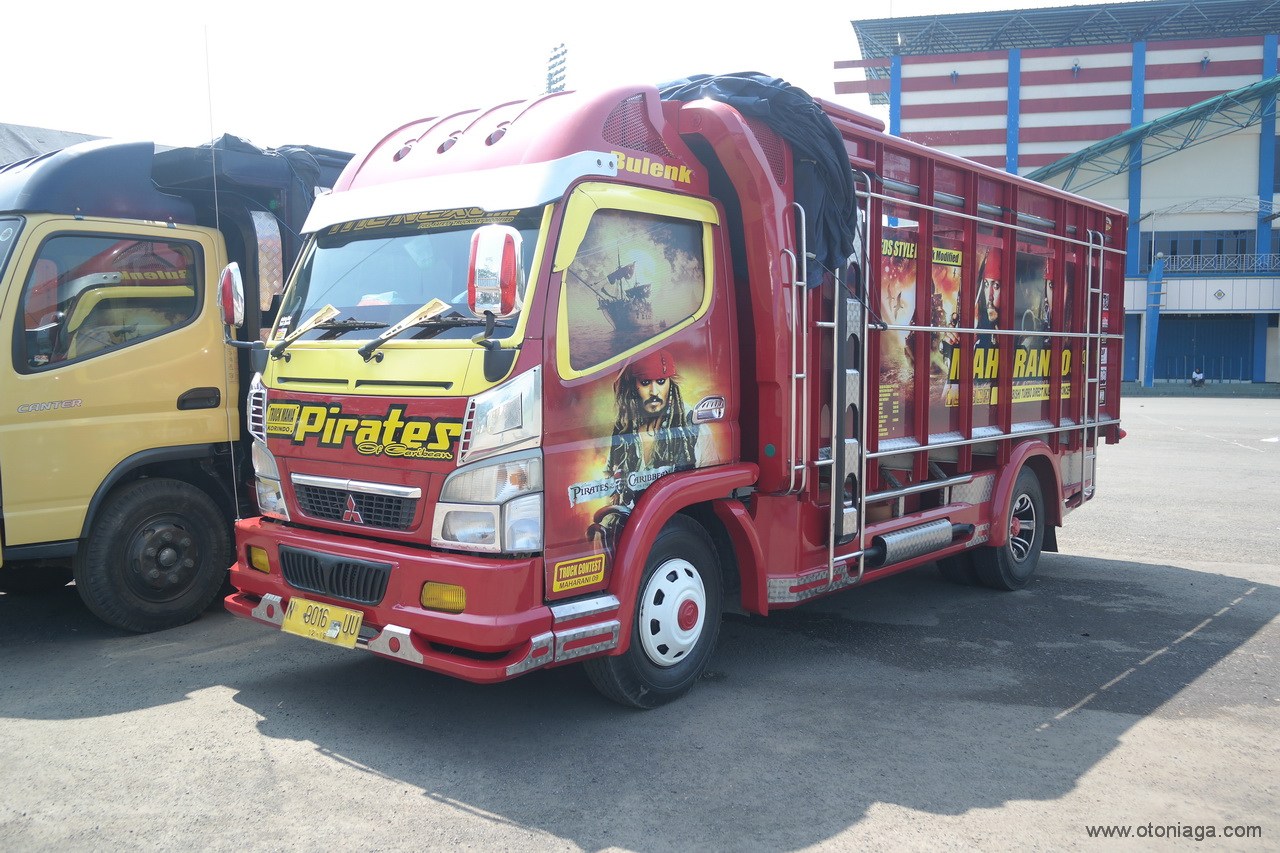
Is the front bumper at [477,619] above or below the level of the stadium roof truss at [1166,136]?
below

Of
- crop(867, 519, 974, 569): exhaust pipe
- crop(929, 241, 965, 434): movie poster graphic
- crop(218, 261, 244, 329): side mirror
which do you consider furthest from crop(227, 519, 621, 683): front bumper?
crop(929, 241, 965, 434): movie poster graphic

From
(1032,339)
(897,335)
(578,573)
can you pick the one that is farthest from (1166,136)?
(578,573)

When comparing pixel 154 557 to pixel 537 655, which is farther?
pixel 154 557

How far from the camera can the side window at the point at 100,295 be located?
5844 mm

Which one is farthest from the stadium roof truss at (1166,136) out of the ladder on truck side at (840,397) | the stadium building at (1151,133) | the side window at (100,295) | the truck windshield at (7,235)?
the truck windshield at (7,235)

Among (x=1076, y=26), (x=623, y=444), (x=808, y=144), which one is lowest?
(x=623, y=444)

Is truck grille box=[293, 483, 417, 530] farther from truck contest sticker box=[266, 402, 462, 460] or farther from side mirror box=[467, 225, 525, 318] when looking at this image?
side mirror box=[467, 225, 525, 318]

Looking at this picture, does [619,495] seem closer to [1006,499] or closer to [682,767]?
[682,767]

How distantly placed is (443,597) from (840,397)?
8.40ft

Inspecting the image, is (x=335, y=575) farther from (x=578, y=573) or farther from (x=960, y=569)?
(x=960, y=569)

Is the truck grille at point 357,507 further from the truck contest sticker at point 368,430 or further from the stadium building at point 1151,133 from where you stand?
the stadium building at point 1151,133

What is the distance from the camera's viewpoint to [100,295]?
20.1 feet

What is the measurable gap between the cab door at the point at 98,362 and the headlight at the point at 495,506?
299cm

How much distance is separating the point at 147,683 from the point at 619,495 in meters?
2.85
